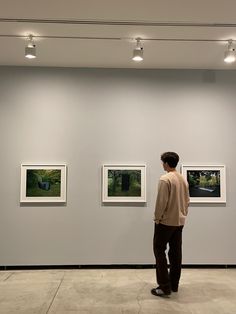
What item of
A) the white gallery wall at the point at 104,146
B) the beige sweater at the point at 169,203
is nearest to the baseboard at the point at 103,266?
the white gallery wall at the point at 104,146

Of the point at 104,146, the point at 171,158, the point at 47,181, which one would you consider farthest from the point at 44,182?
the point at 171,158

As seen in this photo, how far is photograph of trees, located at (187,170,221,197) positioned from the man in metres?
1.07

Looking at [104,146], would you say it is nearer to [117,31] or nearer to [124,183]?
[124,183]

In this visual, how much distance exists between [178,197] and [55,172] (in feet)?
6.32

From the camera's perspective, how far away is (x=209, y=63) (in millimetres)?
4504

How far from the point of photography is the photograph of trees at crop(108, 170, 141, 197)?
455 centimetres

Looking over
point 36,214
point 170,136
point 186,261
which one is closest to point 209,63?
point 170,136

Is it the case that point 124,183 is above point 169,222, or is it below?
above

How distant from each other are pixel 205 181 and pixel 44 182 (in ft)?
7.81

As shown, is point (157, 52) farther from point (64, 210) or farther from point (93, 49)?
point (64, 210)

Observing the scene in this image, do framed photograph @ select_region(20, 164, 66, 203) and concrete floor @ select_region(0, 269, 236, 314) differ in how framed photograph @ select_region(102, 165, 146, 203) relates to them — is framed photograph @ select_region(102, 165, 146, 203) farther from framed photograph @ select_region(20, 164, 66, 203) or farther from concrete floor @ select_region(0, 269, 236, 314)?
concrete floor @ select_region(0, 269, 236, 314)

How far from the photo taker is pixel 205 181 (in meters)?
4.62

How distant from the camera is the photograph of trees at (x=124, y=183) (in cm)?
455

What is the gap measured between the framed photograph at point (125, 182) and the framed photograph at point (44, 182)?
631 mm
